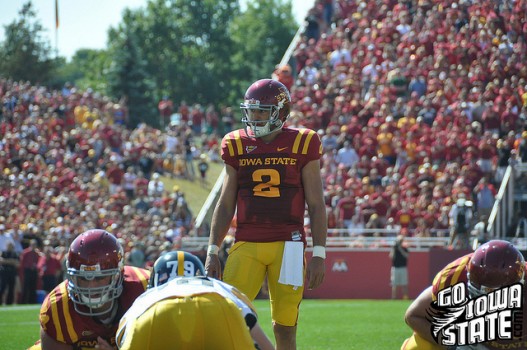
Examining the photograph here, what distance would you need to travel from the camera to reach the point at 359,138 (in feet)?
72.6

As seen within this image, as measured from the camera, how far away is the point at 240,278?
22.7ft

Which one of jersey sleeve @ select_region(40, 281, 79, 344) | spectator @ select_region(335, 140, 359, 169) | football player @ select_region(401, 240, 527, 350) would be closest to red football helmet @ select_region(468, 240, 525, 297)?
football player @ select_region(401, 240, 527, 350)

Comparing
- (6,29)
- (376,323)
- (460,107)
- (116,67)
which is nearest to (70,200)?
(460,107)

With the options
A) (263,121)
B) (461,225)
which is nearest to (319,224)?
(263,121)

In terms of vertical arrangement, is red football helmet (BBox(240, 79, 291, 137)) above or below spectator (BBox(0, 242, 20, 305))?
above

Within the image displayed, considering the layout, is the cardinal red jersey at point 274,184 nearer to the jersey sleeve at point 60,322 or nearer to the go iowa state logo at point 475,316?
the go iowa state logo at point 475,316

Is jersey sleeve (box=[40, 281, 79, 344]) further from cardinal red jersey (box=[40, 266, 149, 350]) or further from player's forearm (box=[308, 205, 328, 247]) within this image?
player's forearm (box=[308, 205, 328, 247])

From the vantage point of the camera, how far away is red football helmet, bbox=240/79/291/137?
700 centimetres

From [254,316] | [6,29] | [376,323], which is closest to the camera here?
[254,316]

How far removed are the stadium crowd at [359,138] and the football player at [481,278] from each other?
526 inches

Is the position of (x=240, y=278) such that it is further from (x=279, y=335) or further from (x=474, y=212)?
(x=474, y=212)

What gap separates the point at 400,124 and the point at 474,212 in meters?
3.01

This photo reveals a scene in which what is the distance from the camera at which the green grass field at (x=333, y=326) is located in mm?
10625

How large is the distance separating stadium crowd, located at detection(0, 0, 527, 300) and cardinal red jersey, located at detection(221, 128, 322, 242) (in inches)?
489
